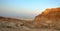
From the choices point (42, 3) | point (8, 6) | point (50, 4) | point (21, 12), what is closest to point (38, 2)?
point (42, 3)

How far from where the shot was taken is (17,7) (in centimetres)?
296

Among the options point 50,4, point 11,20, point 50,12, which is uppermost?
point 50,4

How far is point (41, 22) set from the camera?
9.62 ft

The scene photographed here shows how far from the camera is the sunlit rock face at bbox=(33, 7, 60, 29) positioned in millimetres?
2912

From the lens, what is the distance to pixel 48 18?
2.92m

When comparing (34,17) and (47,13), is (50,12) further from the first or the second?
(34,17)

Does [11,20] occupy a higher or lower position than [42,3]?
lower

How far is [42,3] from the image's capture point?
297 centimetres

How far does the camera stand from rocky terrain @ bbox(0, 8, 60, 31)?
288 cm

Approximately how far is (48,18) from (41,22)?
0.19 metres

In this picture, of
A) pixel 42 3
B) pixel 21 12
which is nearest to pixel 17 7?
pixel 21 12

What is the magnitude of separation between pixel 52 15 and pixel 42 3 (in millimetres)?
375

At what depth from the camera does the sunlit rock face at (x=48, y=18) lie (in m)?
2.91

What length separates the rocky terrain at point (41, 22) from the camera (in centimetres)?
288
